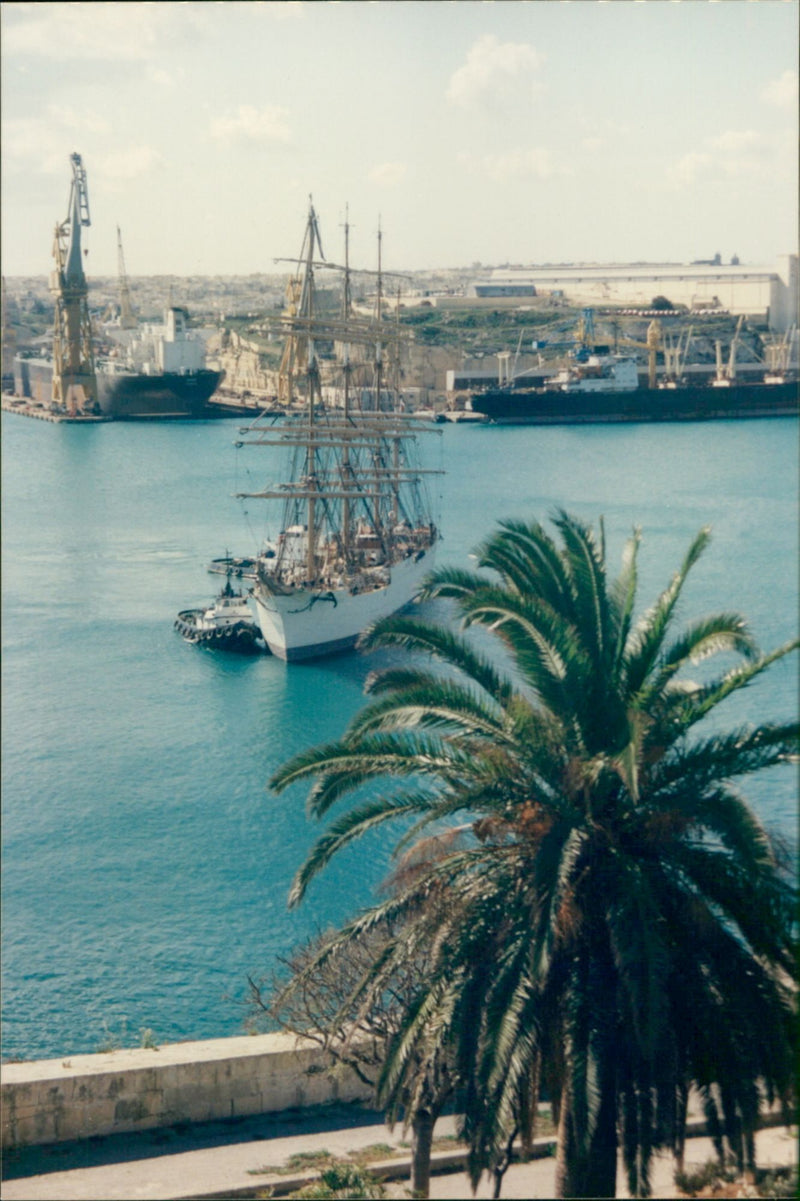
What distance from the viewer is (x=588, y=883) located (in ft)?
10.2

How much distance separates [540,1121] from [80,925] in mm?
4747

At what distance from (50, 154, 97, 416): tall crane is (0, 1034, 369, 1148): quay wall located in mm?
34922

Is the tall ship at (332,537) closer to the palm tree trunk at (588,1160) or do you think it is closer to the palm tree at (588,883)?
the palm tree at (588,883)

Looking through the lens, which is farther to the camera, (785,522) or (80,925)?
(785,522)

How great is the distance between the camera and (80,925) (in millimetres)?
8312

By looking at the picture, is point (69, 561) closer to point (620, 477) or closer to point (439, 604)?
point (439, 604)

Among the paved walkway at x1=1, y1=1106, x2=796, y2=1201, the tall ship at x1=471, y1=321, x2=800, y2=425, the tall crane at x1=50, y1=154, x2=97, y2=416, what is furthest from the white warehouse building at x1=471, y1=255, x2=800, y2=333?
the paved walkway at x1=1, y1=1106, x2=796, y2=1201

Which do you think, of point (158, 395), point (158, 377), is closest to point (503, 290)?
point (158, 377)

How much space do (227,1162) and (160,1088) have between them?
1.22ft

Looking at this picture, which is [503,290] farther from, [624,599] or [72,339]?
[624,599]

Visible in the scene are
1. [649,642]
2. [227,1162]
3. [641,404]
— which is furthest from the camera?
[641,404]

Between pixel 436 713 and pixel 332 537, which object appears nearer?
pixel 436 713

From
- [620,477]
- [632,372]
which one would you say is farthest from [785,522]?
[632,372]

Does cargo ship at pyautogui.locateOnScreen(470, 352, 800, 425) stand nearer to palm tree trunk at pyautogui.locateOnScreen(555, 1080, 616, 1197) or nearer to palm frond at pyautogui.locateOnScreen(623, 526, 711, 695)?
palm frond at pyautogui.locateOnScreen(623, 526, 711, 695)
